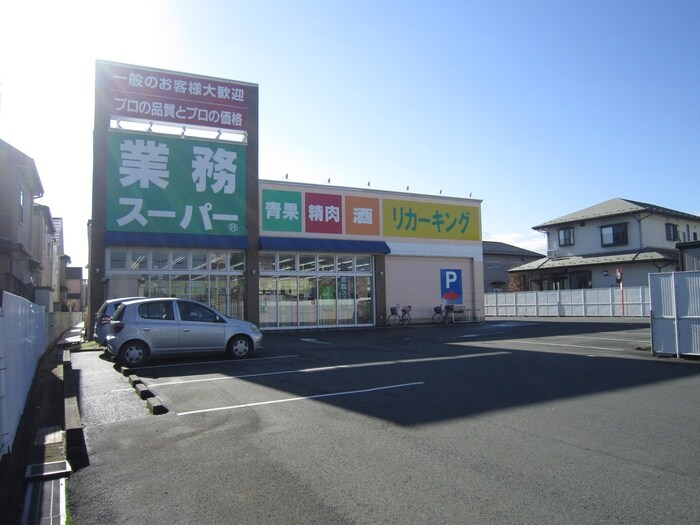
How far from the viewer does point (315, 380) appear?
10422 millimetres

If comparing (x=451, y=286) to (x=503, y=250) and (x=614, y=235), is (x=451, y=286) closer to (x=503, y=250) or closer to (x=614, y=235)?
(x=614, y=235)

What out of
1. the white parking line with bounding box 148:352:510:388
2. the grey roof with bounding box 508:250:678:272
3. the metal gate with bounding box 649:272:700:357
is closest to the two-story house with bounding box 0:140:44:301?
the white parking line with bounding box 148:352:510:388

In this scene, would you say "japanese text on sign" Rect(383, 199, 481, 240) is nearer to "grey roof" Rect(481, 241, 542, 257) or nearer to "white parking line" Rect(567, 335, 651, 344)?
"white parking line" Rect(567, 335, 651, 344)

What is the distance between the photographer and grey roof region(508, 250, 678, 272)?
37156 mm

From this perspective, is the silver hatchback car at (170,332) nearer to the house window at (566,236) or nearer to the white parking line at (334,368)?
the white parking line at (334,368)

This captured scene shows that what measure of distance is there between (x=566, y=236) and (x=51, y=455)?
148 feet

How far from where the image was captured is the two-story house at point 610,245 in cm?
3881

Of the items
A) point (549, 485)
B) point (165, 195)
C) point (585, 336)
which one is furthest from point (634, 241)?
point (549, 485)

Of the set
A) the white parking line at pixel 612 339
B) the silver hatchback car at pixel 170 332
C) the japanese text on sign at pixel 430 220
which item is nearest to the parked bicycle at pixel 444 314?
the japanese text on sign at pixel 430 220

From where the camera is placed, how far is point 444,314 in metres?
28.6

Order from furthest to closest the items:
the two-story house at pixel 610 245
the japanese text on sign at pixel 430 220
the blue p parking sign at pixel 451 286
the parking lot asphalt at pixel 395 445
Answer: the two-story house at pixel 610 245, the blue p parking sign at pixel 451 286, the japanese text on sign at pixel 430 220, the parking lot asphalt at pixel 395 445

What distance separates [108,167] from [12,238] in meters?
4.51

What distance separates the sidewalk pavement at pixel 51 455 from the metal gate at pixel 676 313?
12882 millimetres

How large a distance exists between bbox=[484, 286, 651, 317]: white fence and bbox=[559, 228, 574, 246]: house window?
745 cm
